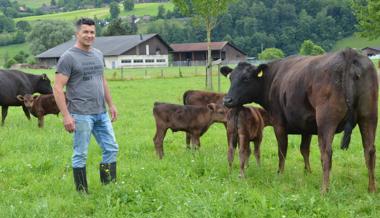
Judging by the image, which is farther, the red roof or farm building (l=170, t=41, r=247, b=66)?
farm building (l=170, t=41, r=247, b=66)

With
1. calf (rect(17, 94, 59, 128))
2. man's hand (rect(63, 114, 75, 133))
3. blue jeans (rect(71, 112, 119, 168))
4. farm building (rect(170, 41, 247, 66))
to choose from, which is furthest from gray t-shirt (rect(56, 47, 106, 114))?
farm building (rect(170, 41, 247, 66))

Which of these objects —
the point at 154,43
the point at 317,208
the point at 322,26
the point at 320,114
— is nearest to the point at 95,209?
the point at 317,208

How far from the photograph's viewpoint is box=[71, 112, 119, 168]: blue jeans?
7.02 m

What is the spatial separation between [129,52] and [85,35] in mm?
85430

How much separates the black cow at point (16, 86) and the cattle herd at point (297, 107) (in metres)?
7.33

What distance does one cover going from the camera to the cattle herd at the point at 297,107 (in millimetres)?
6805

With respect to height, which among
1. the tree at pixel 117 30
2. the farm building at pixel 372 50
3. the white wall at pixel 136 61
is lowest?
the farm building at pixel 372 50

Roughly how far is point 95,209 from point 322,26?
395 ft

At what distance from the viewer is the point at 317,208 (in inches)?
238

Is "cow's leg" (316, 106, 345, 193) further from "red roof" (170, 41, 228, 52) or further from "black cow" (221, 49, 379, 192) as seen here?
"red roof" (170, 41, 228, 52)

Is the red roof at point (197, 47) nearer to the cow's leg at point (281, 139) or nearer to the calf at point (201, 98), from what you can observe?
the calf at point (201, 98)

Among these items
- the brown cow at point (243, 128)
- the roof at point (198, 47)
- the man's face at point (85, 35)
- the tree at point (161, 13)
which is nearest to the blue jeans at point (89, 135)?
the man's face at point (85, 35)

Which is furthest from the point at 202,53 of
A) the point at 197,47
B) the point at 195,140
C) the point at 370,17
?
the point at 195,140

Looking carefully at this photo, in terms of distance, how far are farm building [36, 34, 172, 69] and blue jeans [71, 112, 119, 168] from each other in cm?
8192
